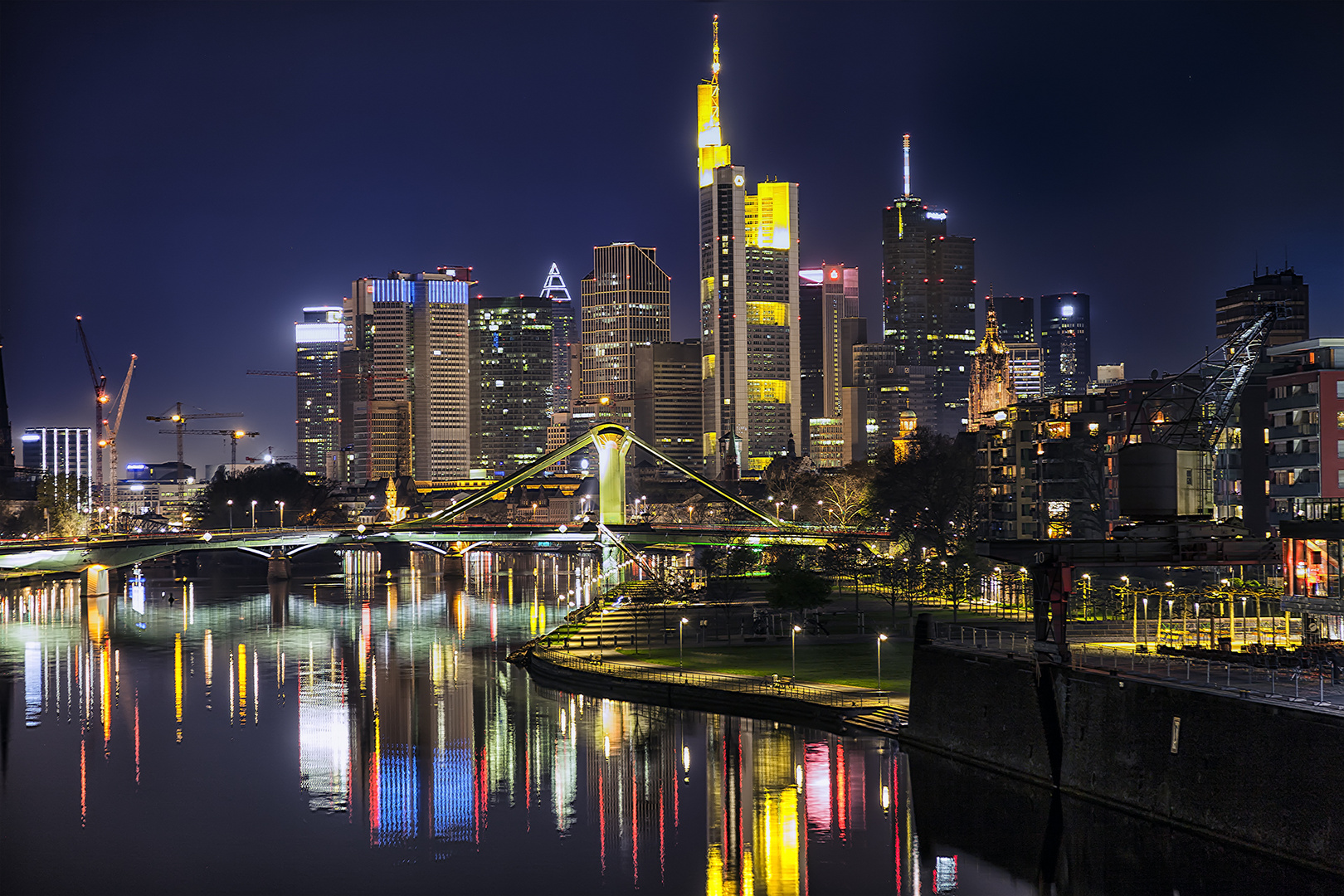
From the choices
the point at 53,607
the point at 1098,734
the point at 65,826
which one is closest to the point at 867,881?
the point at 1098,734

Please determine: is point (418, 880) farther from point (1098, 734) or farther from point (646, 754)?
point (1098, 734)

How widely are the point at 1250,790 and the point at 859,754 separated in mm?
15631

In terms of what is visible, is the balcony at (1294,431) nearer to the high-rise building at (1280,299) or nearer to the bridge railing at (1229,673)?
the bridge railing at (1229,673)

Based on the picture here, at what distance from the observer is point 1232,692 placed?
34750mm

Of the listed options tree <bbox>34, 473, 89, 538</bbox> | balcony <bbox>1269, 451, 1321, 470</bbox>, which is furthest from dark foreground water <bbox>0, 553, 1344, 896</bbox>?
tree <bbox>34, 473, 89, 538</bbox>

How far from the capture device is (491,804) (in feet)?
143

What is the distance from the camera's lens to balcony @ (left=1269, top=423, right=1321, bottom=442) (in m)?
71.2

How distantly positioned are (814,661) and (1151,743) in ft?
90.5

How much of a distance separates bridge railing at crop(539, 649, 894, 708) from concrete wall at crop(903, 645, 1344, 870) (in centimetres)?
468

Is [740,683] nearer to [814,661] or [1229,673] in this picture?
[814,661]

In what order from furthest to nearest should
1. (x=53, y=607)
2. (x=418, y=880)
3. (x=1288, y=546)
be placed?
(x=53, y=607), (x=1288, y=546), (x=418, y=880)

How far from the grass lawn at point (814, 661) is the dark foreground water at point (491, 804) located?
6354mm

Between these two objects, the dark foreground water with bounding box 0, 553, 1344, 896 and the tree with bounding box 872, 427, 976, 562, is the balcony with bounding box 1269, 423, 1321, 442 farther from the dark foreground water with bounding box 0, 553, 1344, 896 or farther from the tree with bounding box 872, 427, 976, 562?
the tree with bounding box 872, 427, 976, 562

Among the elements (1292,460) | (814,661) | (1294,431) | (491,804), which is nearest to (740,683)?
(814,661)
